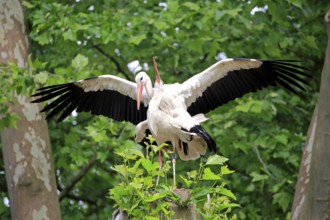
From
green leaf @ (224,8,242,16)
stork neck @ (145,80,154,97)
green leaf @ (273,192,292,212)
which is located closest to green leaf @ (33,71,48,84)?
stork neck @ (145,80,154,97)

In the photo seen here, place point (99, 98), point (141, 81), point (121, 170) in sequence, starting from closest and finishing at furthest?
1. point (121, 170)
2. point (141, 81)
3. point (99, 98)

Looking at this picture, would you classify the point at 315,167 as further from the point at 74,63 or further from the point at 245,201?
the point at 245,201

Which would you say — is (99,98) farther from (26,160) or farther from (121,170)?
(121,170)

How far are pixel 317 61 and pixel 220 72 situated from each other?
5090 mm

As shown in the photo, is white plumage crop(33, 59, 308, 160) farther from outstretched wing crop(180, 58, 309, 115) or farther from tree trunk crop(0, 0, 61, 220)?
tree trunk crop(0, 0, 61, 220)

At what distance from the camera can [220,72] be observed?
28.6ft

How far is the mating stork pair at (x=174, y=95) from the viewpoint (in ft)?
26.2

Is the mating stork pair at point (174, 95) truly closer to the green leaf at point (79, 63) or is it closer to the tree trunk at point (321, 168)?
the tree trunk at point (321, 168)

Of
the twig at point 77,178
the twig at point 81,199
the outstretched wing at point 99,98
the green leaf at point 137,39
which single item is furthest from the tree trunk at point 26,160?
the twig at point 81,199

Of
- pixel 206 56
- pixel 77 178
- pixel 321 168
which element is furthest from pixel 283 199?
pixel 206 56

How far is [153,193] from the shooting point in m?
5.70

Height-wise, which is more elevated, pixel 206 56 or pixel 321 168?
pixel 321 168

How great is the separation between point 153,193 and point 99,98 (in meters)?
3.49

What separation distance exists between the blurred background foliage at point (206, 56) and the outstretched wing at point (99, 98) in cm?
168
